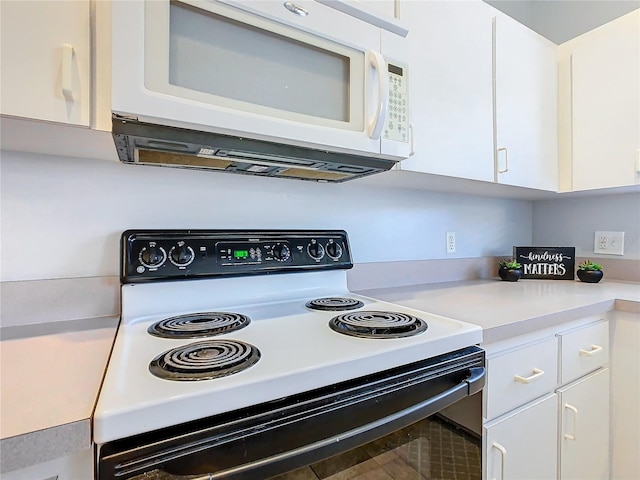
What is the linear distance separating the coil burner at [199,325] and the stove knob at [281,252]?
25 centimetres

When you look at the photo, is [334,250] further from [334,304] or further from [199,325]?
[199,325]

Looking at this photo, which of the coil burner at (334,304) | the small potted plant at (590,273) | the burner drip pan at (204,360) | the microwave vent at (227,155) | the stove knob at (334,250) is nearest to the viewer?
the burner drip pan at (204,360)

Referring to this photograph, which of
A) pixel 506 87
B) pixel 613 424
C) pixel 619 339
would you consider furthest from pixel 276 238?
pixel 613 424

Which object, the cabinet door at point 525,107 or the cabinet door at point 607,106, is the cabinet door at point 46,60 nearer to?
the cabinet door at point 525,107

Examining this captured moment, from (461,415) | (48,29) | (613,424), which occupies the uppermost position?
(48,29)

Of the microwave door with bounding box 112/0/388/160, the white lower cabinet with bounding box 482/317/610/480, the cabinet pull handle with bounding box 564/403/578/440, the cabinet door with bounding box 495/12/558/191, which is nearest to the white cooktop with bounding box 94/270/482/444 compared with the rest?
the white lower cabinet with bounding box 482/317/610/480

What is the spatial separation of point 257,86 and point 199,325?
1.95ft

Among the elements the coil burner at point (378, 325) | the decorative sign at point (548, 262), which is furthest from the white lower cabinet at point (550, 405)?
the decorative sign at point (548, 262)

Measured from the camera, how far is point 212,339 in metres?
0.73

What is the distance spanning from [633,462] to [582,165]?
124cm

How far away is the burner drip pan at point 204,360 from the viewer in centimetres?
54

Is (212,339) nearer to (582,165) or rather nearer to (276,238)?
(276,238)

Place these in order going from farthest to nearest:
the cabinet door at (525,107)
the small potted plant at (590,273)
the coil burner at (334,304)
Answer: the small potted plant at (590,273) → the cabinet door at (525,107) → the coil burner at (334,304)

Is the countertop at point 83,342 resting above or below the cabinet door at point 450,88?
below
